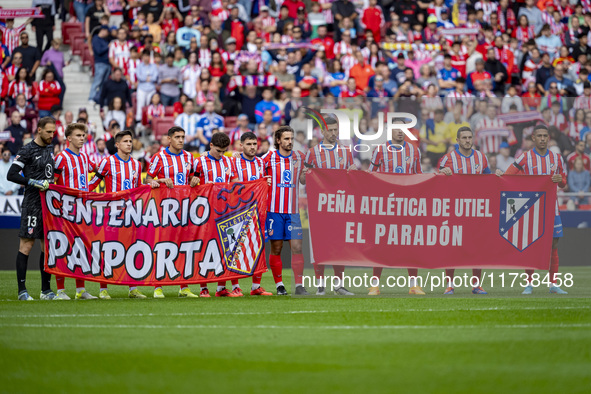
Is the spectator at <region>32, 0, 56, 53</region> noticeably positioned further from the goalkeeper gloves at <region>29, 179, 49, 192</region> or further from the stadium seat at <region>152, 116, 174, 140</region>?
the goalkeeper gloves at <region>29, 179, 49, 192</region>

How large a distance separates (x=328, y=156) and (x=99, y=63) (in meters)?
11.6

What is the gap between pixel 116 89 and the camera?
63.6 feet

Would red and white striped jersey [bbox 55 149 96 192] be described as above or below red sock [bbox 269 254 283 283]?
above

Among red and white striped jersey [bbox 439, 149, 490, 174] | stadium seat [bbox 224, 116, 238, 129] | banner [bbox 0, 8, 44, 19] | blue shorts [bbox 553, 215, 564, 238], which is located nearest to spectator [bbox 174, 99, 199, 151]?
stadium seat [bbox 224, 116, 238, 129]

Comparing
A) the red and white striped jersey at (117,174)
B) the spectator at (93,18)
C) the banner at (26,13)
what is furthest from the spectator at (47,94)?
the red and white striped jersey at (117,174)

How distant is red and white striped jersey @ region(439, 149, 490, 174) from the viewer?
10.4 m

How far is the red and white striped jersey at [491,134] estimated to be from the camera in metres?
10.3

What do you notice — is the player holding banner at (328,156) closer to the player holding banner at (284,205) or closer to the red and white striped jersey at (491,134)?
the player holding banner at (284,205)

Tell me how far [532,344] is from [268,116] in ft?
41.9

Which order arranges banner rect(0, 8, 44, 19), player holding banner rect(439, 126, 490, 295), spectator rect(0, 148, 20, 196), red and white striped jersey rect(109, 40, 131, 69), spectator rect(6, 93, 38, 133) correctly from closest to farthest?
player holding banner rect(439, 126, 490, 295)
spectator rect(0, 148, 20, 196)
spectator rect(6, 93, 38, 133)
red and white striped jersey rect(109, 40, 131, 69)
banner rect(0, 8, 44, 19)

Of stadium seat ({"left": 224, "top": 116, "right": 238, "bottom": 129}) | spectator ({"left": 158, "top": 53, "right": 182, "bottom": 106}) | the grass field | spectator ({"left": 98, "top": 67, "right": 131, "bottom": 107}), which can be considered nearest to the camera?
the grass field

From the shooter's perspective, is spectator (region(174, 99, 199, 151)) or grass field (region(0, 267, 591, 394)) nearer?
grass field (region(0, 267, 591, 394))

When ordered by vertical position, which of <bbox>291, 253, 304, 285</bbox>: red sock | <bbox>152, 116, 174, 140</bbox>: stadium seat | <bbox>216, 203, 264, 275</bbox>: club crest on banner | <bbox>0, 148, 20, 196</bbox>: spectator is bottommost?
<bbox>291, 253, 304, 285</bbox>: red sock

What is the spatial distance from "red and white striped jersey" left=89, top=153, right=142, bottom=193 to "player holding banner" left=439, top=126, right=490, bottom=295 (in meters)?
3.81
